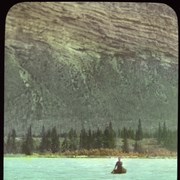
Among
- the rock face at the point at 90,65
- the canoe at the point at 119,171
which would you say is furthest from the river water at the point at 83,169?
the rock face at the point at 90,65

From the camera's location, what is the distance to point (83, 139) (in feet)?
5.58

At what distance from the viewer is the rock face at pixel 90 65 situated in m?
1.71

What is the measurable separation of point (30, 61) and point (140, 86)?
1.46ft

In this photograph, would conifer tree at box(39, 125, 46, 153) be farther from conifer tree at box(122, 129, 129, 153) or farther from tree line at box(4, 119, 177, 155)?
conifer tree at box(122, 129, 129, 153)

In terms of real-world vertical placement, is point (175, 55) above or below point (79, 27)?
below

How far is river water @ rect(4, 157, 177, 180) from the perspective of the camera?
167cm

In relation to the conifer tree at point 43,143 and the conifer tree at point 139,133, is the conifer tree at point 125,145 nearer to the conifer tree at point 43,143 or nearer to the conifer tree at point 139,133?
the conifer tree at point 139,133

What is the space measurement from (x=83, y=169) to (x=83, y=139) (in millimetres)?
114

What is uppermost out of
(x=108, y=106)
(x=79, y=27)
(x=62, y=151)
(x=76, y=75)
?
(x=79, y=27)

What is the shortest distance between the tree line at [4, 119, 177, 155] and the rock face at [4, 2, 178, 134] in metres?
0.03

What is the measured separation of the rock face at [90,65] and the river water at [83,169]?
0.13 metres

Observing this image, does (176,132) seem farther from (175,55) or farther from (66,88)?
(66,88)

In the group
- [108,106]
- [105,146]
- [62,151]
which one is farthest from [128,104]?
[62,151]

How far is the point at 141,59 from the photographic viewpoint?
5.79 feet
